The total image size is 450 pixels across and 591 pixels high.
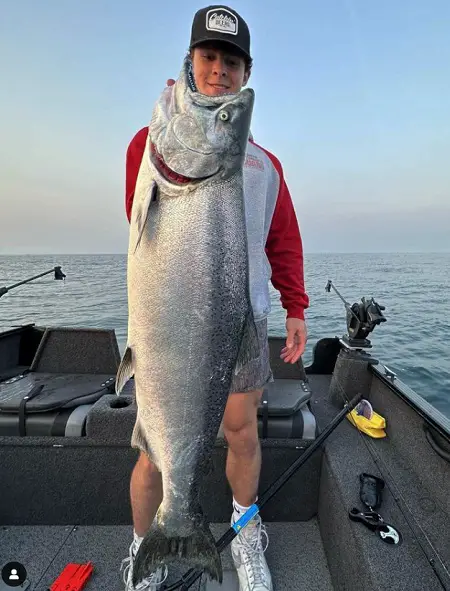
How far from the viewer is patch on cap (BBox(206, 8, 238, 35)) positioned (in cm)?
204

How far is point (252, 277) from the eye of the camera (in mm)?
2344

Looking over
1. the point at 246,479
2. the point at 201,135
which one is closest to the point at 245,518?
the point at 246,479

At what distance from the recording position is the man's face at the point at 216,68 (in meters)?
2.12

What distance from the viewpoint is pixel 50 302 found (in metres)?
21.3

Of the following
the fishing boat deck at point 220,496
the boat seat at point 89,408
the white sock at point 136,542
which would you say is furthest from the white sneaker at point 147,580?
the boat seat at point 89,408

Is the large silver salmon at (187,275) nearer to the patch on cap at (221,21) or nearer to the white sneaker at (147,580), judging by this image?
the patch on cap at (221,21)

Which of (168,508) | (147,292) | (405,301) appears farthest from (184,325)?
(405,301)

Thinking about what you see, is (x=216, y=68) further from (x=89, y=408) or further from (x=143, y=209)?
(x=89, y=408)

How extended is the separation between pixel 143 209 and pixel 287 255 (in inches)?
54.5

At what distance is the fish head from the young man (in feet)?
1.65

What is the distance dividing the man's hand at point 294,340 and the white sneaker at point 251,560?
1242 millimetres

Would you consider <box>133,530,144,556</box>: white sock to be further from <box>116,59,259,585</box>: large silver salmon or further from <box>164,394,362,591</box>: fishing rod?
<box>116,59,259,585</box>: large silver salmon

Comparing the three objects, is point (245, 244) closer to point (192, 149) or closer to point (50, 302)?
point (192, 149)

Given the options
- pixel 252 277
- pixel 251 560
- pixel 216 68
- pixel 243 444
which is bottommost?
pixel 251 560
